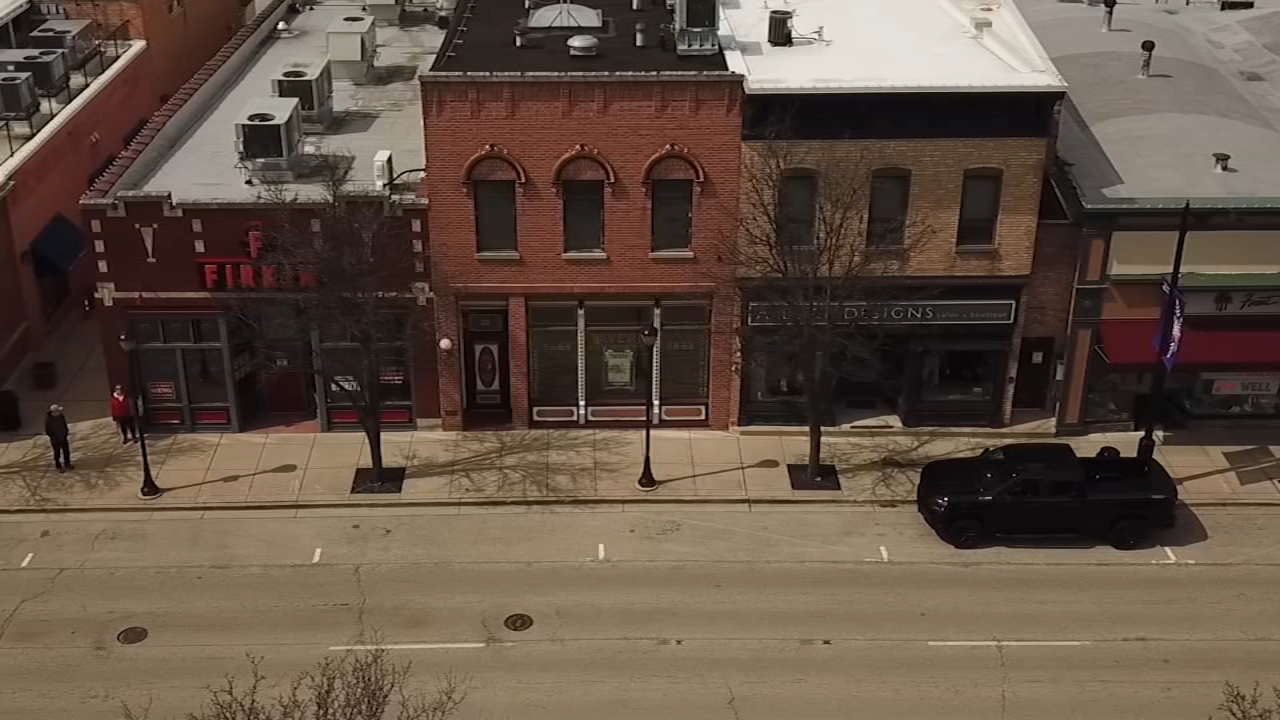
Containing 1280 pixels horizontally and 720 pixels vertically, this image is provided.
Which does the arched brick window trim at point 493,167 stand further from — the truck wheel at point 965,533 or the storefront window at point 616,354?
the truck wheel at point 965,533

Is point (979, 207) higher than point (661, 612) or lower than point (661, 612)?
higher

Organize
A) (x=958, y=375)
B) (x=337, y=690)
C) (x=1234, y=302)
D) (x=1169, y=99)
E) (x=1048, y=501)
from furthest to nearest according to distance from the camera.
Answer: (x=1169, y=99), (x=958, y=375), (x=1234, y=302), (x=1048, y=501), (x=337, y=690)

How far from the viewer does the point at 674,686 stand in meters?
26.4

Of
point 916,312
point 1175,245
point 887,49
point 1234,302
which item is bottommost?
point 916,312

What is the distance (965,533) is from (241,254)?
57.7 ft

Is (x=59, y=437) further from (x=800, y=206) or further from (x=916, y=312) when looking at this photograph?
(x=916, y=312)

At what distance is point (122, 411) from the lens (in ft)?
112

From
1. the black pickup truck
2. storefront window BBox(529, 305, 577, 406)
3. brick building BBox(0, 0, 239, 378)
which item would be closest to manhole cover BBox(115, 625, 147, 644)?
storefront window BBox(529, 305, 577, 406)

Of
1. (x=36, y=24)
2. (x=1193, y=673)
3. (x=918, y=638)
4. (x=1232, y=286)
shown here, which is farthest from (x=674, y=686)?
(x=36, y=24)

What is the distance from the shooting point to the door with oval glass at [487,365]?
34812 mm

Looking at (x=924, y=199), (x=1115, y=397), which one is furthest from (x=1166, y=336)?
(x=924, y=199)

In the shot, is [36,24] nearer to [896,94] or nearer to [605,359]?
[605,359]

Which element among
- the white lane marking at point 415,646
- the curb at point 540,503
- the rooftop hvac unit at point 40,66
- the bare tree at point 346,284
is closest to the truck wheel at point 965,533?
the curb at point 540,503

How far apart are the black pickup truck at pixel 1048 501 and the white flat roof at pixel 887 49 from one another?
849 centimetres
